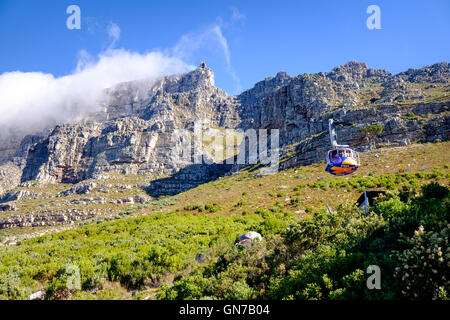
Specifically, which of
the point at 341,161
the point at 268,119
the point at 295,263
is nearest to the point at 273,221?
the point at 341,161

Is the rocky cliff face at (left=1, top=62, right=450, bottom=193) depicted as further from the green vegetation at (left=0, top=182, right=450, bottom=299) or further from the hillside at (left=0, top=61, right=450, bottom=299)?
the green vegetation at (left=0, top=182, right=450, bottom=299)

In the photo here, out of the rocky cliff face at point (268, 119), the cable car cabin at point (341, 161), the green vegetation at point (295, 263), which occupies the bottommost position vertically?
the green vegetation at point (295, 263)

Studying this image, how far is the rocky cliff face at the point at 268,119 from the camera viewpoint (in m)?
51.2

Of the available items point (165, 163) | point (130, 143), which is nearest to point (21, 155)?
Result: point (130, 143)

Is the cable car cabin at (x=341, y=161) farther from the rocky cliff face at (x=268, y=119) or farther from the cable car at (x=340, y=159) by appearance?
the rocky cliff face at (x=268, y=119)

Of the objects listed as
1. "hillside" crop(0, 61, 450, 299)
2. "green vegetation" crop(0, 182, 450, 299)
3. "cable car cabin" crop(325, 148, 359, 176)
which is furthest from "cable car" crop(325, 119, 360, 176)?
"green vegetation" crop(0, 182, 450, 299)

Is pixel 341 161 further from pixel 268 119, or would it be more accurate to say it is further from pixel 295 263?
pixel 268 119

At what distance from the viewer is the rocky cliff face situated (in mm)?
51219

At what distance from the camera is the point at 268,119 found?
110000 millimetres

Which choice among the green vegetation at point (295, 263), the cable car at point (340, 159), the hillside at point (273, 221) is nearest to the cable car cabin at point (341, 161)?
the cable car at point (340, 159)

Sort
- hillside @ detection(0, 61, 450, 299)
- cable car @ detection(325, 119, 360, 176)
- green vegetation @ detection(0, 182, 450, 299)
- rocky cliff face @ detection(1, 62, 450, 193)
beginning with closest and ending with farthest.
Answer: green vegetation @ detection(0, 182, 450, 299) < hillside @ detection(0, 61, 450, 299) < cable car @ detection(325, 119, 360, 176) < rocky cliff face @ detection(1, 62, 450, 193)

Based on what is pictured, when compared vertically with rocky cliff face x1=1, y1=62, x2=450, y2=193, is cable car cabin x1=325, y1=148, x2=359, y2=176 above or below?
below

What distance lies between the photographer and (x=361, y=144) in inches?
1887
